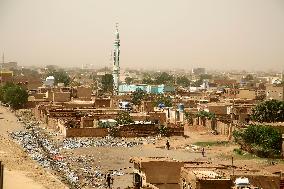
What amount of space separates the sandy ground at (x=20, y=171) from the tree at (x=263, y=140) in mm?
12289

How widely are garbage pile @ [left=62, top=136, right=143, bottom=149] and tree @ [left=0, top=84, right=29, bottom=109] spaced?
2073cm

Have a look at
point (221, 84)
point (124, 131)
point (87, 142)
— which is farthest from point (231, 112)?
point (221, 84)

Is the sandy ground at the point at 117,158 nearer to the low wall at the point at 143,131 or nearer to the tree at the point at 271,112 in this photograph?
the low wall at the point at 143,131

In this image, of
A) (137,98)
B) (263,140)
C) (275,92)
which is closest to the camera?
(263,140)

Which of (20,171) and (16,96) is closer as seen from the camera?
(20,171)

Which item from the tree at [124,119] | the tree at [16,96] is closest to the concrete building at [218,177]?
the tree at [124,119]

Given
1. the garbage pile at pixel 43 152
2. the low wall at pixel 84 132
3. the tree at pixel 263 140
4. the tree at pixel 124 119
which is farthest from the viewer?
the tree at pixel 124 119

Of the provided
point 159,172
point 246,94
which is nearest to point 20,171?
point 159,172

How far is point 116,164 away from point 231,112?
1876 centimetres

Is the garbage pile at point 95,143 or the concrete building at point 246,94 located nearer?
the garbage pile at point 95,143

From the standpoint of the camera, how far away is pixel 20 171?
85.0 ft

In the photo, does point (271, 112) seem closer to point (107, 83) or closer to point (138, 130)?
point (138, 130)

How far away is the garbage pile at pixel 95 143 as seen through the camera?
33.2 m

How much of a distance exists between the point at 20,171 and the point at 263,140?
13830 millimetres
